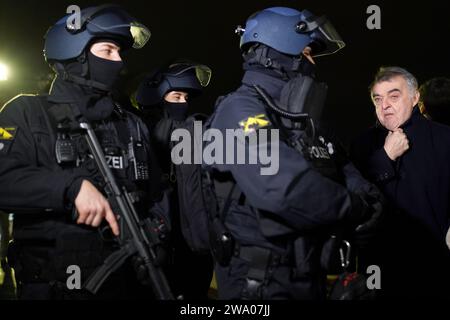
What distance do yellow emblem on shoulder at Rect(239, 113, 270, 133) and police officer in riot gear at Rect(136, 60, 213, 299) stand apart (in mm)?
1151

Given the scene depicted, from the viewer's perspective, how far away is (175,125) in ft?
11.9

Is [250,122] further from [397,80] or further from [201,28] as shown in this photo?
[201,28]

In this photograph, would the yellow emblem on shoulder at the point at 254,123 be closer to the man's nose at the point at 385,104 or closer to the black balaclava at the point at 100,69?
the black balaclava at the point at 100,69

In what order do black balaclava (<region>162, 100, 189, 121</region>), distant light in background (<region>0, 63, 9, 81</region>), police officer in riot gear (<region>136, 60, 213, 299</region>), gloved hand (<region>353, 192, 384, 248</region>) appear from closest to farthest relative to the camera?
gloved hand (<region>353, 192, 384, 248</region>) → police officer in riot gear (<region>136, 60, 213, 299</region>) → black balaclava (<region>162, 100, 189, 121</region>) → distant light in background (<region>0, 63, 9, 81</region>)

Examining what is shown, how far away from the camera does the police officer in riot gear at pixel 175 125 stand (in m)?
3.55

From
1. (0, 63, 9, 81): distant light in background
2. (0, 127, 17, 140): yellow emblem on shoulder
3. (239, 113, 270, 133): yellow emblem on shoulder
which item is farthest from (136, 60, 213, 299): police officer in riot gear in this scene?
(0, 63, 9, 81): distant light in background

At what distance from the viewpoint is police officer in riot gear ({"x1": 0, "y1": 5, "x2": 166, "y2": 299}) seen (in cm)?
214

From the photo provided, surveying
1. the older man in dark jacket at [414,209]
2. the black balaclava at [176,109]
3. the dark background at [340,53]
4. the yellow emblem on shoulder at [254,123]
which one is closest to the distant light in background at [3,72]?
the dark background at [340,53]

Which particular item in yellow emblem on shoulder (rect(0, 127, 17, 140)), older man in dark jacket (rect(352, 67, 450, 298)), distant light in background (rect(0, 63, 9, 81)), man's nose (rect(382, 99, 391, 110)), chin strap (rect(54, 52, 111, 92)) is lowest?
older man in dark jacket (rect(352, 67, 450, 298))

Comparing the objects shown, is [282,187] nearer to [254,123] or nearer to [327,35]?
[254,123]

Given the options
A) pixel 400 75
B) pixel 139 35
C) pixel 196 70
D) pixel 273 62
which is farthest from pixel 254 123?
pixel 196 70

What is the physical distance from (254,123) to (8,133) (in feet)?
4.22

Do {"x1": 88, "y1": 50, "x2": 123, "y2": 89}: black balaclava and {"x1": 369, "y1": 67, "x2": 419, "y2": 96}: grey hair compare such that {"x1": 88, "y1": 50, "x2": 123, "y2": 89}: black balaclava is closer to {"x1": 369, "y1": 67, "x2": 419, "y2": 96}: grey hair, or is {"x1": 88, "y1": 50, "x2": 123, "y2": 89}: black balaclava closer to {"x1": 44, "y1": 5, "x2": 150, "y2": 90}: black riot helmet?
{"x1": 44, "y1": 5, "x2": 150, "y2": 90}: black riot helmet
